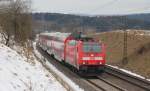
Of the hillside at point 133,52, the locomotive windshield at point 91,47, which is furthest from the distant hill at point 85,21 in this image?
the locomotive windshield at point 91,47

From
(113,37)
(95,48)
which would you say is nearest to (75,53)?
(95,48)

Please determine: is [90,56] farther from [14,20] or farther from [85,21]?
[85,21]

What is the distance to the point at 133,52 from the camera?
49.9 m

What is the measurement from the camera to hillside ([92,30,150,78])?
40906 mm

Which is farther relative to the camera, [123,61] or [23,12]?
[23,12]

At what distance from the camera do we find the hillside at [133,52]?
40906mm

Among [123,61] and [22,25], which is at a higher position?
[22,25]

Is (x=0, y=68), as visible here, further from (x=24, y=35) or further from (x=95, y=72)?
(x=24, y=35)

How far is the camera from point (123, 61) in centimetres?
4650

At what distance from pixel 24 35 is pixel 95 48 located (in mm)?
19657

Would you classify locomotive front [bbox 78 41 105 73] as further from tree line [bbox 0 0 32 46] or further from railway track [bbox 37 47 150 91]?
tree line [bbox 0 0 32 46]

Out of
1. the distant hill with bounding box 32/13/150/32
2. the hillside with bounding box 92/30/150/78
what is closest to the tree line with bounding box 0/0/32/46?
the hillside with bounding box 92/30/150/78

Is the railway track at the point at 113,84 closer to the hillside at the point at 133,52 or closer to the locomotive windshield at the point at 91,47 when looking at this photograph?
the locomotive windshield at the point at 91,47

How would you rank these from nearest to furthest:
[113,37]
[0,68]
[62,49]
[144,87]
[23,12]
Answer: [0,68] < [144,87] < [62,49] < [23,12] < [113,37]
